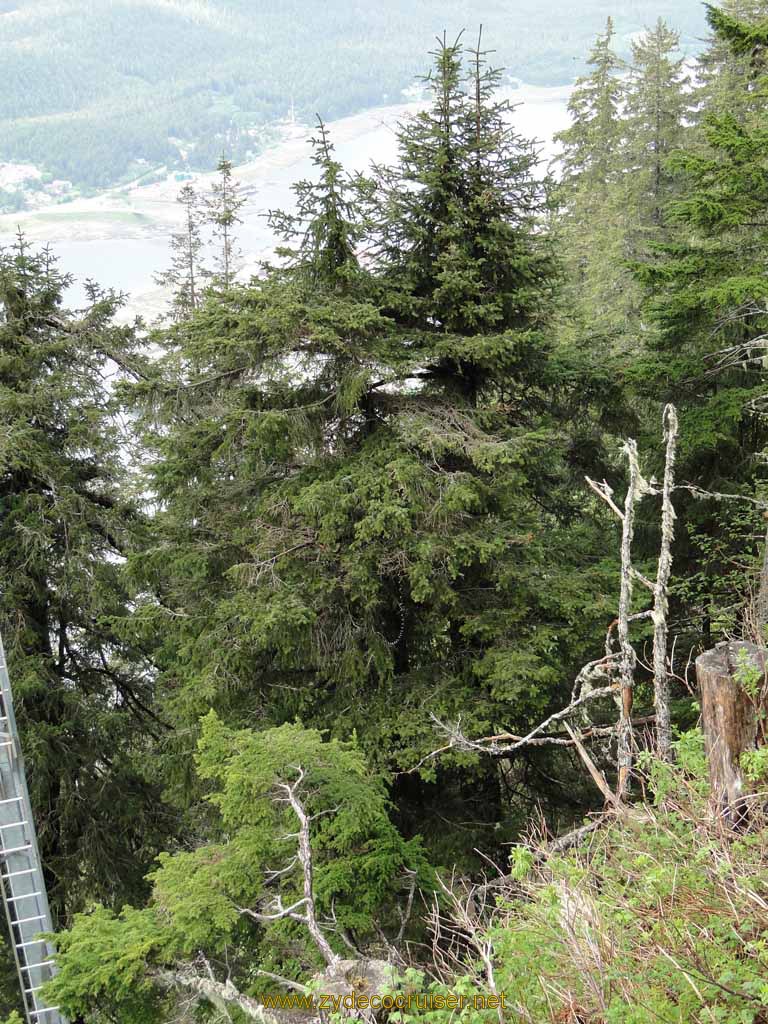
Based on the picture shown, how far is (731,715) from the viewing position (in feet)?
16.3

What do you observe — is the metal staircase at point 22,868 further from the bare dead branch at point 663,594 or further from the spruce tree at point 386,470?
the bare dead branch at point 663,594

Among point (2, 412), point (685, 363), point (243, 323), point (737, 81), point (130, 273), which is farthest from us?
point (130, 273)

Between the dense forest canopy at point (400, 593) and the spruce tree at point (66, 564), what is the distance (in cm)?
5

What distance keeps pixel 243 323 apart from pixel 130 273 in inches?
3096

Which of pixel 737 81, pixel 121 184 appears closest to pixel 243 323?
pixel 737 81

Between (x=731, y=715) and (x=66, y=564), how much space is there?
29.8ft

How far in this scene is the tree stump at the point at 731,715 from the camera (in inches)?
192

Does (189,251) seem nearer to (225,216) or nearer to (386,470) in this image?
(225,216)

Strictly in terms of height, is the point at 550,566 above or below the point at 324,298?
below

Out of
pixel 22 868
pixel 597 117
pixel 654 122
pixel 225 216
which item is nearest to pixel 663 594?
pixel 22 868

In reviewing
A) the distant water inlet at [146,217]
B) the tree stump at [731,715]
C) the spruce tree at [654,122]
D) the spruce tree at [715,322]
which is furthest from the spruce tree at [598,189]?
the distant water inlet at [146,217]

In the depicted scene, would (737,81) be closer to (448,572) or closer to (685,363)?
(685,363)

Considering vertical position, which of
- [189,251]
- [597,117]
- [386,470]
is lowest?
[386,470]

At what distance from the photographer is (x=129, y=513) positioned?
12.1 metres
